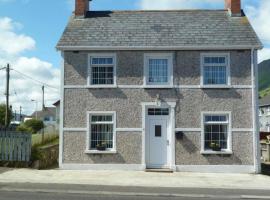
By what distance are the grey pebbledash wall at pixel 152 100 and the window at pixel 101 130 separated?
0.33 m

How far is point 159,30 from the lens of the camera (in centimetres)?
2114

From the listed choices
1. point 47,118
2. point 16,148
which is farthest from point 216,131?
point 47,118

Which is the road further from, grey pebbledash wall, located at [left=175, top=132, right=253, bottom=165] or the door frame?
the door frame

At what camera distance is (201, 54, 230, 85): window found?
794 inches

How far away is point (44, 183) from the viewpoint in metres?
15.0

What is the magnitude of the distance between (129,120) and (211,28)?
6.08 metres

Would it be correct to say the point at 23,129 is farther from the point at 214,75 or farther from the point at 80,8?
the point at 214,75

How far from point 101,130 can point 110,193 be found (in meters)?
7.74

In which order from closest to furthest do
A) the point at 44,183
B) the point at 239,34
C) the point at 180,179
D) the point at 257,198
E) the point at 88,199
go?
1. the point at 88,199
2. the point at 257,198
3. the point at 44,183
4. the point at 180,179
5. the point at 239,34

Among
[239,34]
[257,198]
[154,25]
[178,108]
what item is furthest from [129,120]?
[257,198]

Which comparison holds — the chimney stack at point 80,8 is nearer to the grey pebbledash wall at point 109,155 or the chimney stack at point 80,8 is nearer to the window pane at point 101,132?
the window pane at point 101,132

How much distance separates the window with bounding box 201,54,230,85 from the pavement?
14.2 feet

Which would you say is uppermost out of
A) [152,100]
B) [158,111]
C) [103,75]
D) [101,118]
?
[103,75]

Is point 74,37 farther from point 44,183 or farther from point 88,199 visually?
point 88,199
